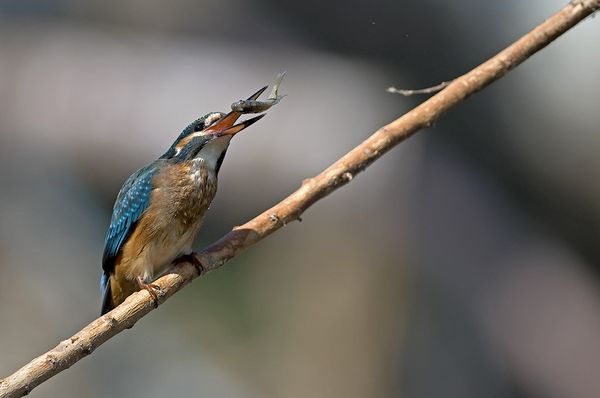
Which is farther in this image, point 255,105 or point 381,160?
point 381,160

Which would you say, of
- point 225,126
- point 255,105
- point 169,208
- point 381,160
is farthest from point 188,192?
point 381,160

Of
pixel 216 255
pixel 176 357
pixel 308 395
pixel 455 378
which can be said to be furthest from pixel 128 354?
pixel 216 255

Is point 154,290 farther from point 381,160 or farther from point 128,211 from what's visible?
point 381,160

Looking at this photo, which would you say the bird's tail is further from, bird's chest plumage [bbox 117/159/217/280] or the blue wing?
bird's chest plumage [bbox 117/159/217/280]

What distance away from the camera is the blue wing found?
2.70 m

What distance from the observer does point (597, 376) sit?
16.2 feet

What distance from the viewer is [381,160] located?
4.98 m

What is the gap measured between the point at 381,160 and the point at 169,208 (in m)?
2.48

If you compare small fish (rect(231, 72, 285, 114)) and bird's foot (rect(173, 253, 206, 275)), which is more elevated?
small fish (rect(231, 72, 285, 114))

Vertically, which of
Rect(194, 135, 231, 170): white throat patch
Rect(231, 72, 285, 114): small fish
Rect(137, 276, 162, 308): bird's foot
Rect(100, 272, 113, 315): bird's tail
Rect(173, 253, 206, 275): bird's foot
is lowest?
Rect(137, 276, 162, 308): bird's foot

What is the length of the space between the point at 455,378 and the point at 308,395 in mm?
792

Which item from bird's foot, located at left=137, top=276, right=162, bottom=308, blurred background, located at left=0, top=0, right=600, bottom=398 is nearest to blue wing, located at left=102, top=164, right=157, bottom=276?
bird's foot, located at left=137, top=276, right=162, bottom=308

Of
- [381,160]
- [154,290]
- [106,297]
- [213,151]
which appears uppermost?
[381,160]

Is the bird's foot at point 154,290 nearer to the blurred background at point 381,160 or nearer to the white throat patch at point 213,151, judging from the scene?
the white throat patch at point 213,151
